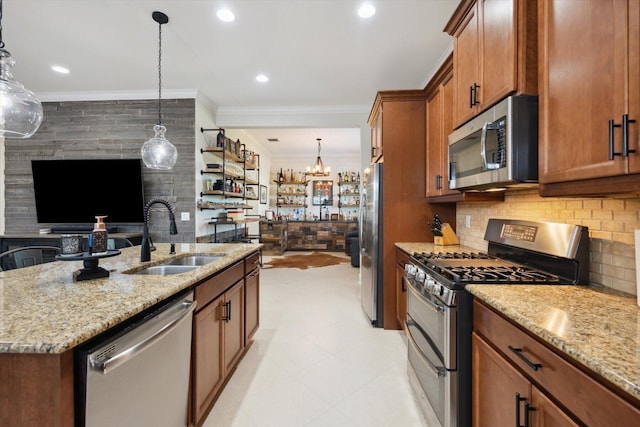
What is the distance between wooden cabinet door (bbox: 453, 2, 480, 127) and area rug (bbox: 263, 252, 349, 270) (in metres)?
4.45

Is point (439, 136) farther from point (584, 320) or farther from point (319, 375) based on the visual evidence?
point (319, 375)

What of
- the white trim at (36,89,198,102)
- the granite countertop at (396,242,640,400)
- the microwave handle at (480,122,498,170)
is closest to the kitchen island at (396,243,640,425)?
the granite countertop at (396,242,640,400)

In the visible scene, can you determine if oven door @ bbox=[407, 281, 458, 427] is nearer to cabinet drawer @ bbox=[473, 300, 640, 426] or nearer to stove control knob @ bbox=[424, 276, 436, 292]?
stove control knob @ bbox=[424, 276, 436, 292]

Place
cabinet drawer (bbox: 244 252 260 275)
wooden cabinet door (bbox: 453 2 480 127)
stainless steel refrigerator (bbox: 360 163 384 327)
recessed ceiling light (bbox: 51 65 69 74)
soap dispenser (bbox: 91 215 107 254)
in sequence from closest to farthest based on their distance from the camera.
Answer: soap dispenser (bbox: 91 215 107 254) → wooden cabinet door (bbox: 453 2 480 127) → cabinet drawer (bbox: 244 252 260 275) → stainless steel refrigerator (bbox: 360 163 384 327) → recessed ceiling light (bbox: 51 65 69 74)

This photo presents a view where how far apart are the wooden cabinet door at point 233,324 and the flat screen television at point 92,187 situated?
2679 mm

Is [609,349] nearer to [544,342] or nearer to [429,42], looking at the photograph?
[544,342]

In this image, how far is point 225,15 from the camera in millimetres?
2441

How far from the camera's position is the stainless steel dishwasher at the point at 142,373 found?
86 centimetres

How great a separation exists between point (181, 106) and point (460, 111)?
3.70m

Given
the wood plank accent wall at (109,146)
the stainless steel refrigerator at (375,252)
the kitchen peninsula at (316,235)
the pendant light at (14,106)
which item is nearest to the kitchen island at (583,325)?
the stainless steel refrigerator at (375,252)

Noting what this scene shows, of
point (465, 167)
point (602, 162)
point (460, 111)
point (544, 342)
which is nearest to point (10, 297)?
point (544, 342)

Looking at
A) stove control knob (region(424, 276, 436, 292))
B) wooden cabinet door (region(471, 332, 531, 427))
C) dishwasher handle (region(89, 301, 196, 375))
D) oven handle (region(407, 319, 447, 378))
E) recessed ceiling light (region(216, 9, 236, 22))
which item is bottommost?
oven handle (region(407, 319, 447, 378))

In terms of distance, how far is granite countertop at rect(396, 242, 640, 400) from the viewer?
696 mm

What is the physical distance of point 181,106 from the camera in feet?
13.3
